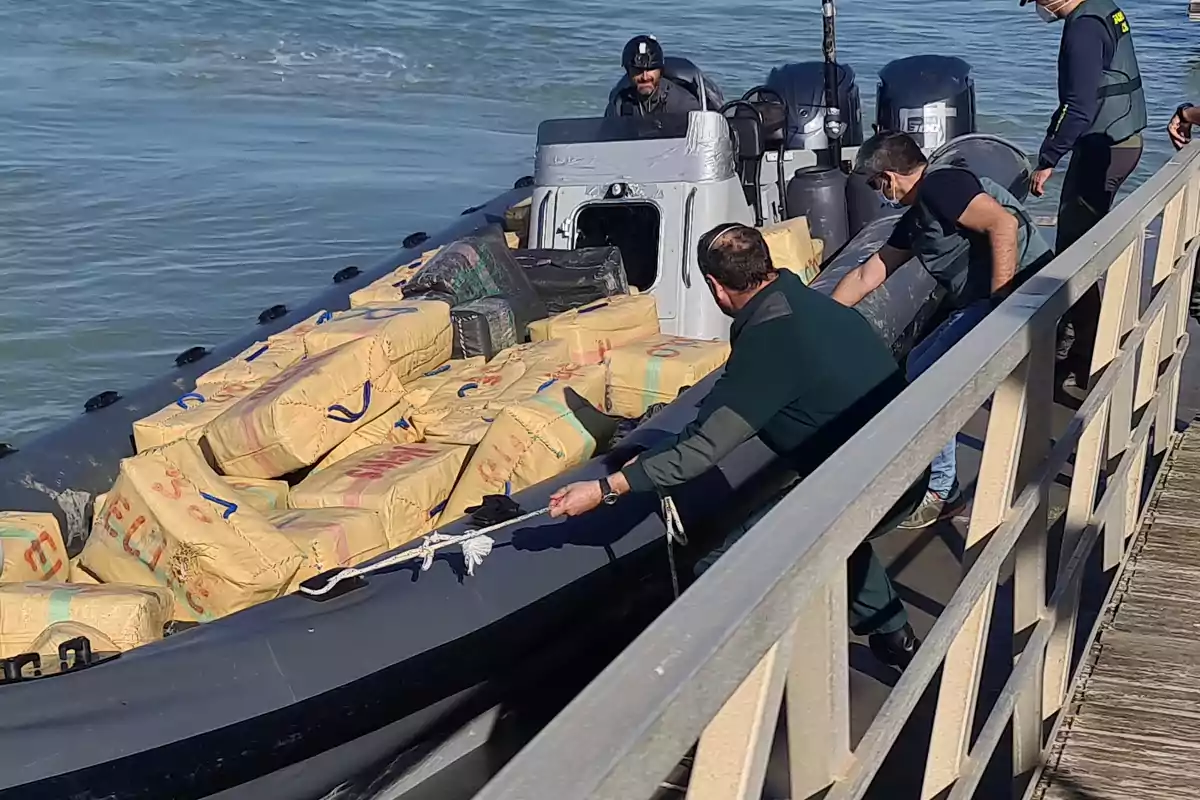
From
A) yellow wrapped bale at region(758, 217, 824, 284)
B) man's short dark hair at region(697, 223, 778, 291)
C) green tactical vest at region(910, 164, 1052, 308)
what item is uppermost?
man's short dark hair at region(697, 223, 778, 291)

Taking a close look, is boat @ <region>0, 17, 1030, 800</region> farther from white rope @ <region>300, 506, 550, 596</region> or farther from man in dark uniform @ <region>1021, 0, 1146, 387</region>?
man in dark uniform @ <region>1021, 0, 1146, 387</region>

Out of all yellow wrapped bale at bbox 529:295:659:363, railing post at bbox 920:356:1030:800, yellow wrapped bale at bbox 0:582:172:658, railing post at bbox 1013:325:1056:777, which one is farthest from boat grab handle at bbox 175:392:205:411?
railing post at bbox 920:356:1030:800

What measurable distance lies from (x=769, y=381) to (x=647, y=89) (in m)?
3.93

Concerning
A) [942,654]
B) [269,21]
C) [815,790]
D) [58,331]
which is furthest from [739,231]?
[269,21]

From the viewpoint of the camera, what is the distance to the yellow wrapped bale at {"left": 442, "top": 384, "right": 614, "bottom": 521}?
4.37 m

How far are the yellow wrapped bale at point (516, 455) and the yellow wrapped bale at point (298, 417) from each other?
0.43 m

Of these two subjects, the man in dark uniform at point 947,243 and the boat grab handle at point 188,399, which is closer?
the man in dark uniform at point 947,243

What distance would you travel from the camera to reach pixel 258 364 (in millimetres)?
5188

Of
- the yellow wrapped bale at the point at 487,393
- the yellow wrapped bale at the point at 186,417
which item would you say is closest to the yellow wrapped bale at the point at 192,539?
the yellow wrapped bale at the point at 186,417

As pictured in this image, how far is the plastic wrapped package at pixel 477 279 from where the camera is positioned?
5.53m

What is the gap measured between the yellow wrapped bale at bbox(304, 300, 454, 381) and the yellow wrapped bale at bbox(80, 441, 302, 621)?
0.92 metres

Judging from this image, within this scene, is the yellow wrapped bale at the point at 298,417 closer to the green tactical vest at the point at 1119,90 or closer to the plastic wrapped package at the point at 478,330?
the plastic wrapped package at the point at 478,330

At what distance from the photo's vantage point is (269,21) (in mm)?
21641

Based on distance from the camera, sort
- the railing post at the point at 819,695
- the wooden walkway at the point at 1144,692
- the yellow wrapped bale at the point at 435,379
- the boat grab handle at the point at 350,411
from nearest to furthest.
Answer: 1. the railing post at the point at 819,695
2. the wooden walkway at the point at 1144,692
3. the boat grab handle at the point at 350,411
4. the yellow wrapped bale at the point at 435,379
